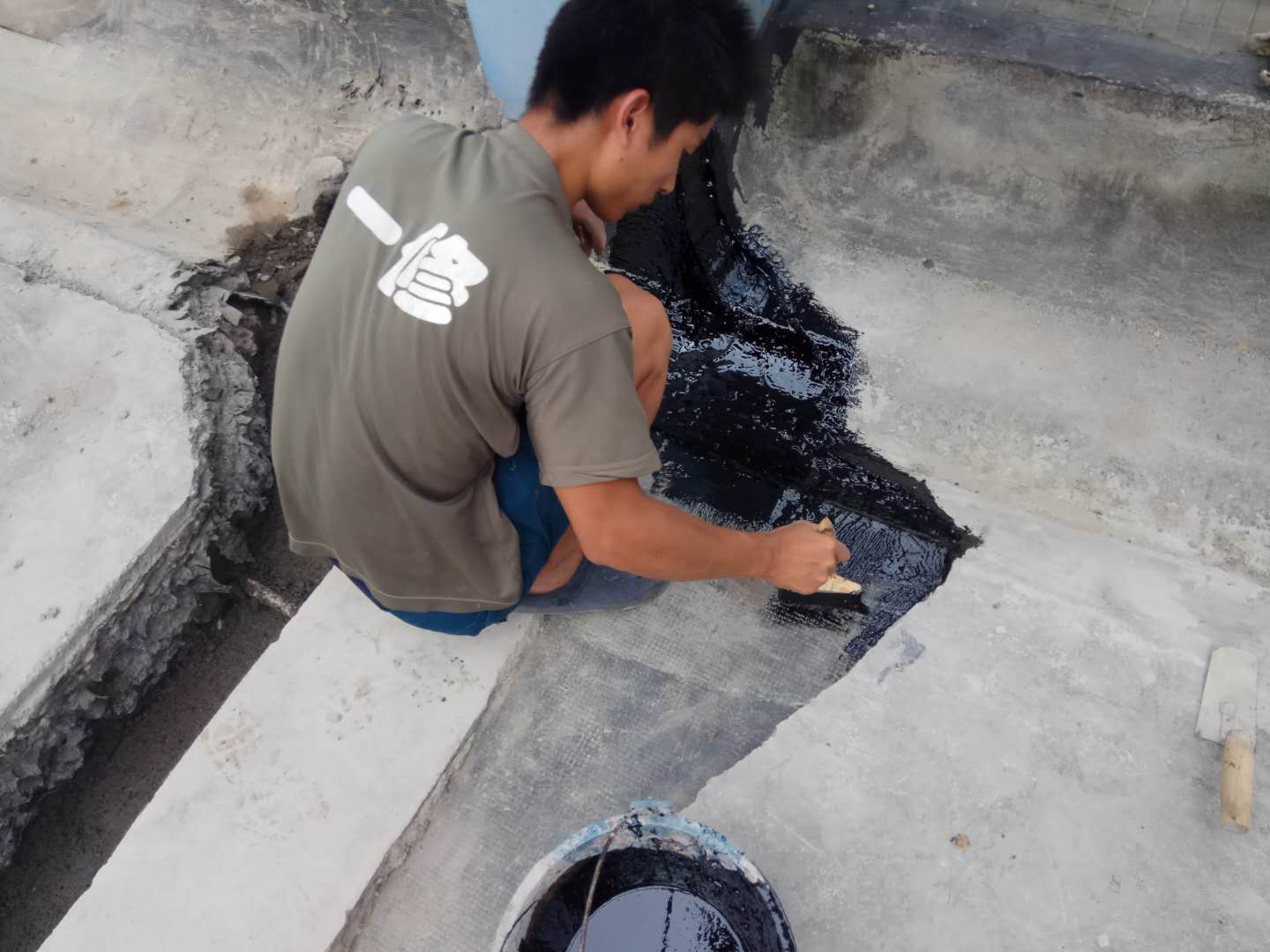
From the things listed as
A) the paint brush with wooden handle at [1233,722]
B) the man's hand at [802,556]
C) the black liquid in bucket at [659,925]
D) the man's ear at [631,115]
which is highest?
the man's ear at [631,115]

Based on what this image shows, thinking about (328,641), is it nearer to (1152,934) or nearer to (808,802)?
(808,802)

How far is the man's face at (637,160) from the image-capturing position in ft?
4.30

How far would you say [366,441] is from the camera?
137 centimetres

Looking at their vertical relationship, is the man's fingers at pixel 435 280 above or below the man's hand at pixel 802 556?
above

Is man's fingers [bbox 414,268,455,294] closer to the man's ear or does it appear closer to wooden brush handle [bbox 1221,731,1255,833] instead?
the man's ear

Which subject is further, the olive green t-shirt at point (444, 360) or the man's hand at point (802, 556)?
the man's hand at point (802, 556)

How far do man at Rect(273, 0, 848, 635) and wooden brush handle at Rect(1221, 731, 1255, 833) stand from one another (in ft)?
2.87

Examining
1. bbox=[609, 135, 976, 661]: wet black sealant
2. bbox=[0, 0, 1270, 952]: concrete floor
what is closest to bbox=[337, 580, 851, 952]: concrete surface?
bbox=[0, 0, 1270, 952]: concrete floor

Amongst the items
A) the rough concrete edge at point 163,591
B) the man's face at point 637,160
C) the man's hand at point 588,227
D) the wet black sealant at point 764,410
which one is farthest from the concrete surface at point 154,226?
the man's face at point 637,160

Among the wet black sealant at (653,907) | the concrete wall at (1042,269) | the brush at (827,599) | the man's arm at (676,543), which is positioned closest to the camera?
the man's arm at (676,543)

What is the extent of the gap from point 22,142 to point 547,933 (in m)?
3.51

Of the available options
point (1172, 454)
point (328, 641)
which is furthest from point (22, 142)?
point (1172, 454)

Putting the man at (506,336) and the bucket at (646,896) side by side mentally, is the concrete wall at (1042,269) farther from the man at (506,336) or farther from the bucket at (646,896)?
the bucket at (646,896)

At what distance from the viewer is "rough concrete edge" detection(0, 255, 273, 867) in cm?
188
